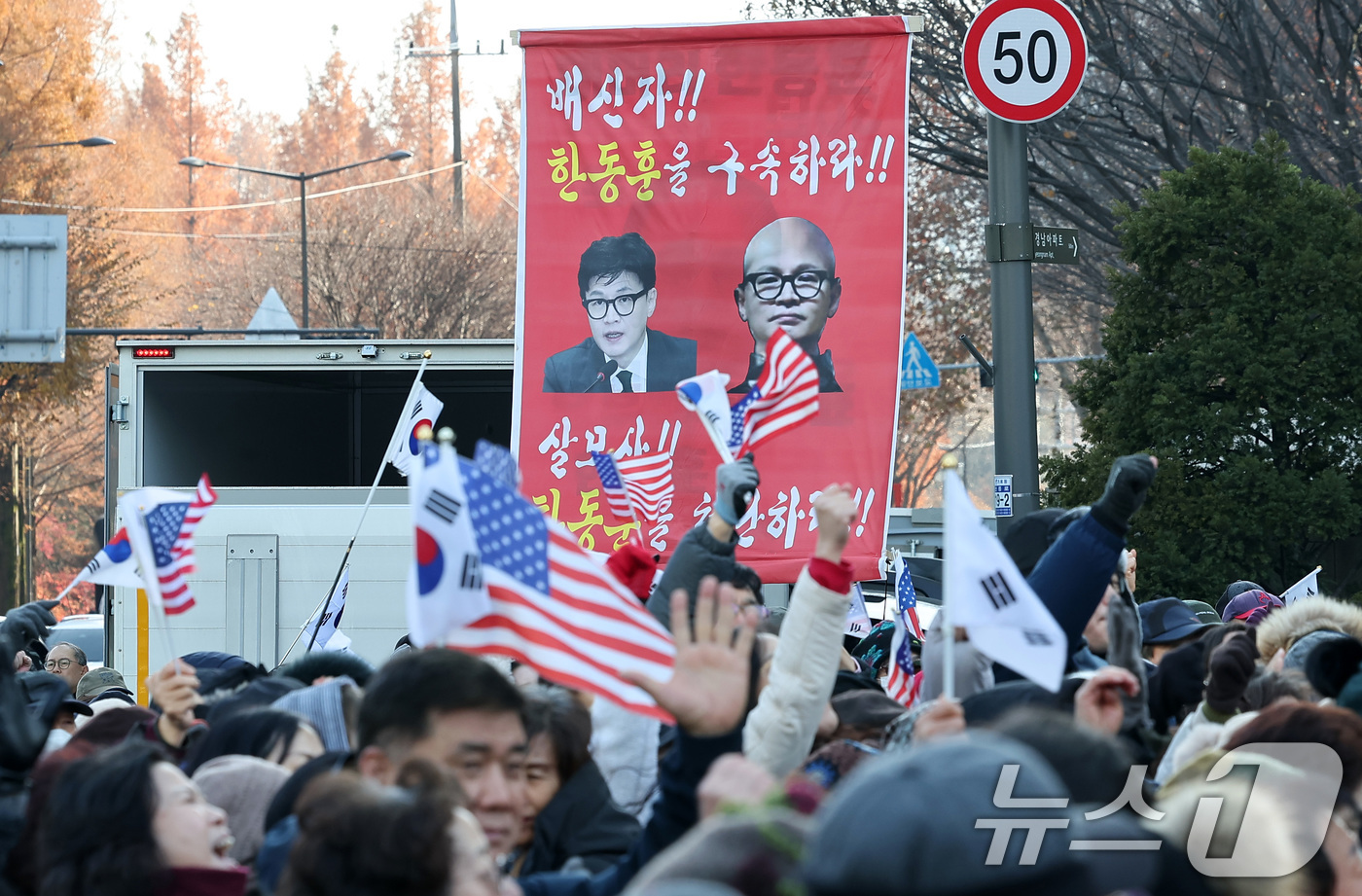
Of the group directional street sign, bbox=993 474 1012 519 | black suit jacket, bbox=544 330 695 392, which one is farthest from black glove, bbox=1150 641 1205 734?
directional street sign, bbox=993 474 1012 519

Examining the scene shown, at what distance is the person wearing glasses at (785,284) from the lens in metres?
7.99

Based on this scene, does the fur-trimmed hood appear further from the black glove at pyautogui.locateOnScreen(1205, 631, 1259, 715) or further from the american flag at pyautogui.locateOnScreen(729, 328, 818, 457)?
the american flag at pyautogui.locateOnScreen(729, 328, 818, 457)

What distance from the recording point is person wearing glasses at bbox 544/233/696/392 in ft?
26.6

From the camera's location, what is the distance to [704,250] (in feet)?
26.8

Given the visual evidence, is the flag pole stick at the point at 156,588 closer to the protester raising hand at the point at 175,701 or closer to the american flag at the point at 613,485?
the protester raising hand at the point at 175,701

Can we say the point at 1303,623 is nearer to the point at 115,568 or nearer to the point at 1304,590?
the point at 1304,590

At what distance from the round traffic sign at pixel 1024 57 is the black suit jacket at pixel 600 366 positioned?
2066 mm

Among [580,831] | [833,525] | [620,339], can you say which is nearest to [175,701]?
[580,831]

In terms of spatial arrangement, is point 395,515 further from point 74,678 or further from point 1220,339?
point 1220,339

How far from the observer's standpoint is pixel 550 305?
8.22 metres

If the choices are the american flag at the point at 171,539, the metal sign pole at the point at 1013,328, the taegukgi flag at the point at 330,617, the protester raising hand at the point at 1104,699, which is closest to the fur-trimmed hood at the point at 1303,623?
the protester raising hand at the point at 1104,699

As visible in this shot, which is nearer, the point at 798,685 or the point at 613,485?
the point at 798,685

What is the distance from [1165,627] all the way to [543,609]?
3954 mm

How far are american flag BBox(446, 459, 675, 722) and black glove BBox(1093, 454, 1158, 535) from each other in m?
1.38
